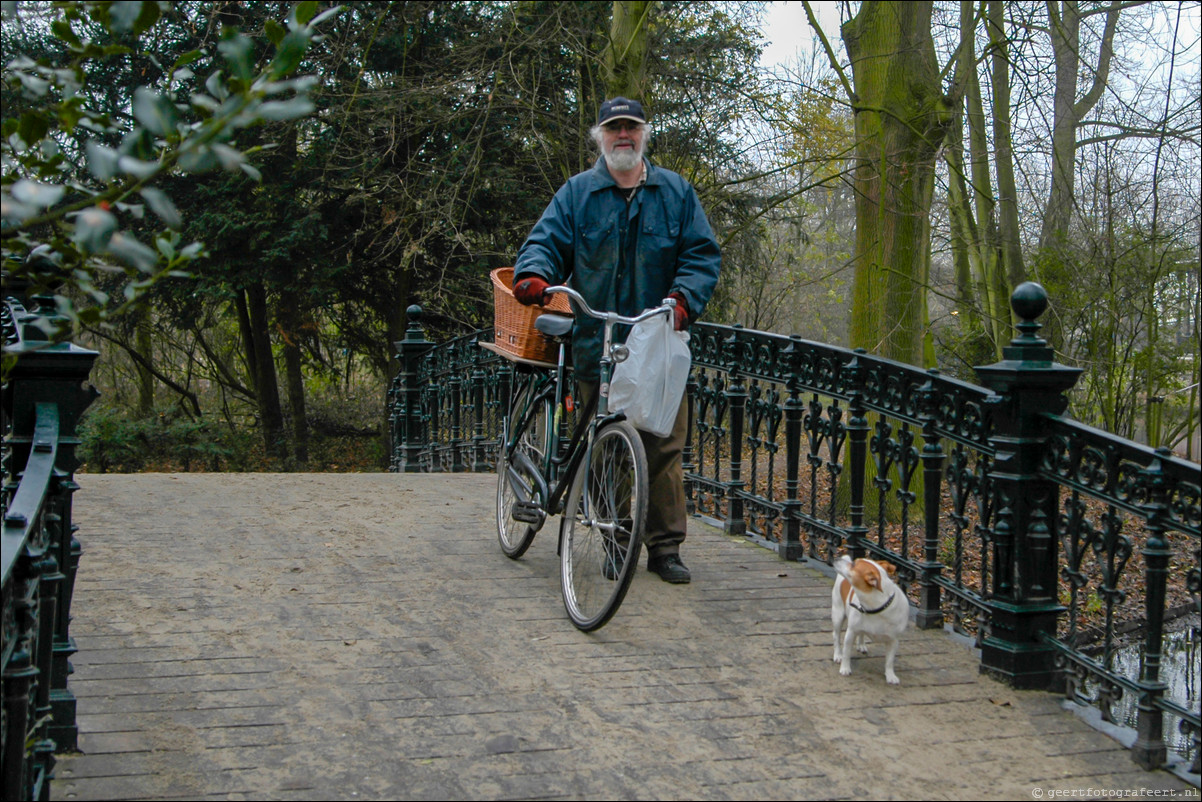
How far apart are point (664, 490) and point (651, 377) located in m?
0.85

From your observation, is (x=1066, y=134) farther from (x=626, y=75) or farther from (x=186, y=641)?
(x=186, y=641)

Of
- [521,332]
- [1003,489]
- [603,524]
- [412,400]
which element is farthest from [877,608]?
[412,400]

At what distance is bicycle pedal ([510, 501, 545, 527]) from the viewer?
213 inches

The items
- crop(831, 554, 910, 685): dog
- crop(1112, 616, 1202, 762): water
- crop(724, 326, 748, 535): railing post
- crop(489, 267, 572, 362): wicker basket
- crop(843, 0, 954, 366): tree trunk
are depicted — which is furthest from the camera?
crop(843, 0, 954, 366): tree trunk

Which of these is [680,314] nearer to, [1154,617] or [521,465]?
[521,465]

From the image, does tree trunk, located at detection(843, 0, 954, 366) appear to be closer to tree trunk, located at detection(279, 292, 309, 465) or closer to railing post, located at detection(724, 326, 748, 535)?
railing post, located at detection(724, 326, 748, 535)

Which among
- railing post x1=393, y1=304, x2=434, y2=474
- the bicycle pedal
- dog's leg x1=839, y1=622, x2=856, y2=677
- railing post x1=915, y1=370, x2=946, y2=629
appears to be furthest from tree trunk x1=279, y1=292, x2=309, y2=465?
dog's leg x1=839, y1=622, x2=856, y2=677

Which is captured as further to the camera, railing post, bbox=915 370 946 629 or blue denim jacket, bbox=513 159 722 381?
blue denim jacket, bbox=513 159 722 381

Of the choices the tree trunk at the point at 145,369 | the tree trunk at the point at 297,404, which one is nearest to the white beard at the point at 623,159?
the tree trunk at the point at 297,404

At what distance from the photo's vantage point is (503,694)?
406 centimetres

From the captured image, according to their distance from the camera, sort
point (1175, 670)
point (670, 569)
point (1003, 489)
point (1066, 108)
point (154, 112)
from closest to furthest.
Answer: point (154, 112) < point (1003, 489) < point (670, 569) < point (1175, 670) < point (1066, 108)

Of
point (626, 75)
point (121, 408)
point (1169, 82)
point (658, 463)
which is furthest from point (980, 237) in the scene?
point (121, 408)

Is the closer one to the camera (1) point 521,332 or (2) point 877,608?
(2) point 877,608

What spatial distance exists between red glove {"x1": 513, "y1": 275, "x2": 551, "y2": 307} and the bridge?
1368mm
